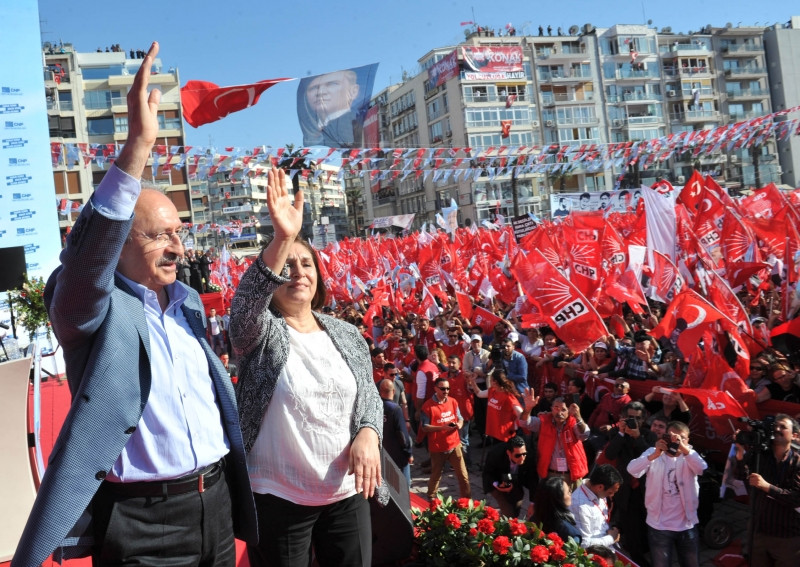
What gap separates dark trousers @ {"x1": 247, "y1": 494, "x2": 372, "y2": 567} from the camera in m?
2.27

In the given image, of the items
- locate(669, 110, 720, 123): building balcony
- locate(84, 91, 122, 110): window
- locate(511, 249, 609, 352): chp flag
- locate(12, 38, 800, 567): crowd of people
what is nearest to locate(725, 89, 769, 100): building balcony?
locate(669, 110, 720, 123): building balcony

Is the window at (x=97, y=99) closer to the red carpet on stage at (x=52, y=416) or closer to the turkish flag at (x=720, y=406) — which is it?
the red carpet on stage at (x=52, y=416)

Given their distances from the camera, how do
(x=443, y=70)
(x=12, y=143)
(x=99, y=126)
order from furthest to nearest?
(x=443, y=70) → (x=99, y=126) → (x=12, y=143)

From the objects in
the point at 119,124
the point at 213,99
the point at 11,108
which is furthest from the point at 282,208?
Result: the point at 119,124

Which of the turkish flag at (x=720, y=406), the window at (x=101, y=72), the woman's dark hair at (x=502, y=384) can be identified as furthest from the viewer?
the window at (x=101, y=72)

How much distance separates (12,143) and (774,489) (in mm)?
14357

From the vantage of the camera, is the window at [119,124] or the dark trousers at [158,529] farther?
the window at [119,124]

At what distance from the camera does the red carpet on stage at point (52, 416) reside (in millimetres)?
3704

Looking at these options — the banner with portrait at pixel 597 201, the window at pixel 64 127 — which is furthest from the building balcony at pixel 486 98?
the banner with portrait at pixel 597 201

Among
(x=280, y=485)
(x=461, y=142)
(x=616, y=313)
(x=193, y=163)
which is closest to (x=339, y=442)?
(x=280, y=485)

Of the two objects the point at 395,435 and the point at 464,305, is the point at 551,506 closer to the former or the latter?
the point at 395,435

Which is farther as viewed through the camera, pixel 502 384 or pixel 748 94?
pixel 748 94

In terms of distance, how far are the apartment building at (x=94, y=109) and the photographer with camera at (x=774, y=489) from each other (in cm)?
3933

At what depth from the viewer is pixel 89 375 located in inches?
71.2
